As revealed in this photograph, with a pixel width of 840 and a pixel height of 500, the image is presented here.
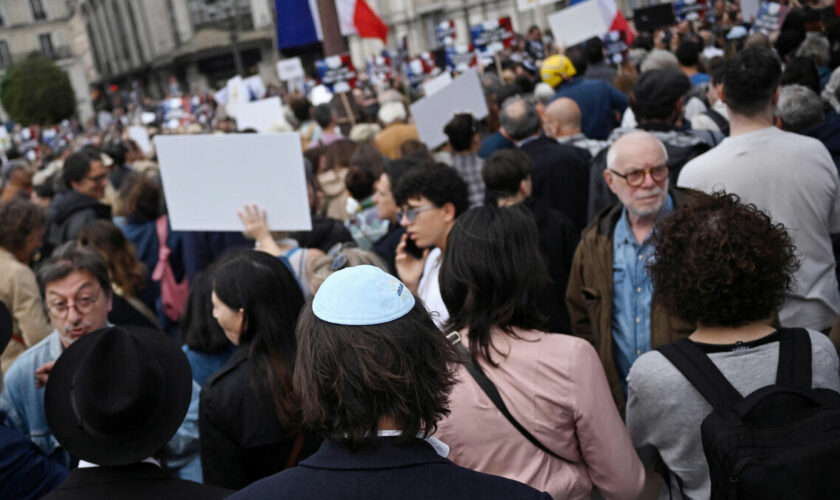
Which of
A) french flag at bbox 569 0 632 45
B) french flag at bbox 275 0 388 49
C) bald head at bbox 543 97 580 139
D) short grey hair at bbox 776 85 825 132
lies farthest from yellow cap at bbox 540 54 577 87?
french flag at bbox 275 0 388 49

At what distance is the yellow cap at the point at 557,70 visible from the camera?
25.8 feet

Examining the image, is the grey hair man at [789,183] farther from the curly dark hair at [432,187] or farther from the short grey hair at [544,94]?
the short grey hair at [544,94]

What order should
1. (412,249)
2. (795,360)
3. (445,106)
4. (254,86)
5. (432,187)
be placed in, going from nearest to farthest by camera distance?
(795,360) < (432,187) < (412,249) < (445,106) < (254,86)

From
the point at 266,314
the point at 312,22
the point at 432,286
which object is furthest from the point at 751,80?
the point at 312,22

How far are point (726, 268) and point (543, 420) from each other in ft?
2.25

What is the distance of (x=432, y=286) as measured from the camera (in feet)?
11.8

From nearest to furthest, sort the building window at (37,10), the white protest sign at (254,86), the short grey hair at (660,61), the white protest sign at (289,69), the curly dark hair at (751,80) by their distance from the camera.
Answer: the curly dark hair at (751,80) < the short grey hair at (660,61) < the white protest sign at (254,86) < the white protest sign at (289,69) < the building window at (37,10)

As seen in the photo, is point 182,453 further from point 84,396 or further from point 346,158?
point 346,158

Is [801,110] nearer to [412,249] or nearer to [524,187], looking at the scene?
[524,187]

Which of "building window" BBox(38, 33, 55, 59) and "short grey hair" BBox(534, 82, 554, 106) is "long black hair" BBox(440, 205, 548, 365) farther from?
"building window" BBox(38, 33, 55, 59)

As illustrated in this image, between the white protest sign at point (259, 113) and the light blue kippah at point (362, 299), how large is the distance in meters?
8.82

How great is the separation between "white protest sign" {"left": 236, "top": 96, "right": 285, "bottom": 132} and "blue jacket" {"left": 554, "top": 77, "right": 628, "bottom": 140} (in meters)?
4.30

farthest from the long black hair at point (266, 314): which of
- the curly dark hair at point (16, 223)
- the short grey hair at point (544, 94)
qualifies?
the short grey hair at point (544, 94)

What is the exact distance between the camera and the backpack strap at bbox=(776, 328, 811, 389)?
2.18m
